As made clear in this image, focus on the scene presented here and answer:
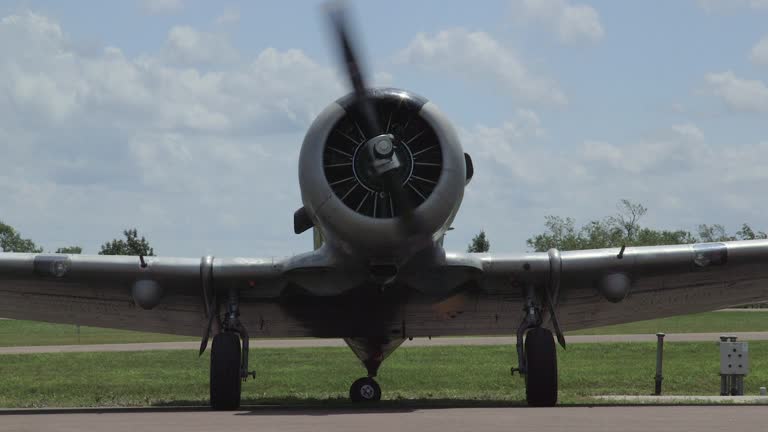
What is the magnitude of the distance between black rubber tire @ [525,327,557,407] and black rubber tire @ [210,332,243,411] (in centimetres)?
379

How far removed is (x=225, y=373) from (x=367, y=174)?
3.35 meters

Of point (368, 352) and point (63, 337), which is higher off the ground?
point (368, 352)

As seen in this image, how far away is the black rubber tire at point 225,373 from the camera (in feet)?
50.3

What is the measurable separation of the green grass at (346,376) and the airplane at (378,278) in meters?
1.46

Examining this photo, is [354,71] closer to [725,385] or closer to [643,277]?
[643,277]

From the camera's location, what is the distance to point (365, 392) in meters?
19.9

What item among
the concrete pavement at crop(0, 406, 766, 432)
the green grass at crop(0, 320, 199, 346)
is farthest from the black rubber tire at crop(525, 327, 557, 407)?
the green grass at crop(0, 320, 199, 346)

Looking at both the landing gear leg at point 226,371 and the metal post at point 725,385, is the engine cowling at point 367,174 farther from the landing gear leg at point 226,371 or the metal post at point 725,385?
the metal post at point 725,385

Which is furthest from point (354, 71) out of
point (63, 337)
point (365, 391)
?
point (63, 337)

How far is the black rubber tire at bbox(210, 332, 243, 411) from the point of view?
603 inches

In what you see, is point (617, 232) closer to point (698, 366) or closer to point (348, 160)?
point (698, 366)

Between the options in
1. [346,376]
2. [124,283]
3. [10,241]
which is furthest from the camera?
[10,241]

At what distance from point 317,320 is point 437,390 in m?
6.37

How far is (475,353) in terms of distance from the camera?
34.8 meters
